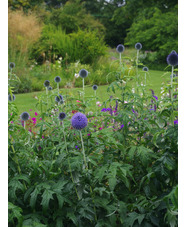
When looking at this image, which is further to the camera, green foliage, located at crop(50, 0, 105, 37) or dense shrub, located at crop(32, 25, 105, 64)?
green foliage, located at crop(50, 0, 105, 37)

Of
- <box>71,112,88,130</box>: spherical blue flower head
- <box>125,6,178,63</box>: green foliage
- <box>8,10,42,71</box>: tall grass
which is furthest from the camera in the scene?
<box>125,6,178,63</box>: green foliage

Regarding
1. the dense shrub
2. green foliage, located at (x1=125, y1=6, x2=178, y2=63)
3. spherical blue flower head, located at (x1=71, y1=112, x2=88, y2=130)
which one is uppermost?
green foliage, located at (x1=125, y1=6, x2=178, y2=63)

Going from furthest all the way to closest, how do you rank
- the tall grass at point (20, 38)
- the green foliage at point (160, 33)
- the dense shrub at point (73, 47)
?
the green foliage at point (160, 33), the dense shrub at point (73, 47), the tall grass at point (20, 38)

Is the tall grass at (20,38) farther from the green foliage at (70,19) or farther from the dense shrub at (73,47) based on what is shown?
the green foliage at (70,19)

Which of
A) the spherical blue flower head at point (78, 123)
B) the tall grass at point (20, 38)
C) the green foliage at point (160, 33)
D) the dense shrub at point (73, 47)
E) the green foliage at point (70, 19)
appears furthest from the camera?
the green foliage at point (70, 19)

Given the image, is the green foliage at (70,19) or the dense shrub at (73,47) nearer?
the dense shrub at (73,47)

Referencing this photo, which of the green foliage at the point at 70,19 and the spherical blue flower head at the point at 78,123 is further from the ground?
the green foliage at the point at 70,19

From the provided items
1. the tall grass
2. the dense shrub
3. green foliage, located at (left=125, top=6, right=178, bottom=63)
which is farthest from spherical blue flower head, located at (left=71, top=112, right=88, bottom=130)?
green foliage, located at (left=125, top=6, right=178, bottom=63)

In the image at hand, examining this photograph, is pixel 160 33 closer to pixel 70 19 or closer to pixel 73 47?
pixel 70 19

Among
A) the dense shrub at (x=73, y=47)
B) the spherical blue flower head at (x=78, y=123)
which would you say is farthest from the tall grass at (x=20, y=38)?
the spherical blue flower head at (x=78, y=123)

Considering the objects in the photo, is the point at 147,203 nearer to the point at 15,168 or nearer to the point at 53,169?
the point at 53,169

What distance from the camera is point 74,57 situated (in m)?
10.8

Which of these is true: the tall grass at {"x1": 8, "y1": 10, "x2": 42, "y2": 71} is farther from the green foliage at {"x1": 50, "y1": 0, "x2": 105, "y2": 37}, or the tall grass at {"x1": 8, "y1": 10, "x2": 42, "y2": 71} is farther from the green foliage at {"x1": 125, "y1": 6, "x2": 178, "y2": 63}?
the green foliage at {"x1": 125, "y1": 6, "x2": 178, "y2": 63}
